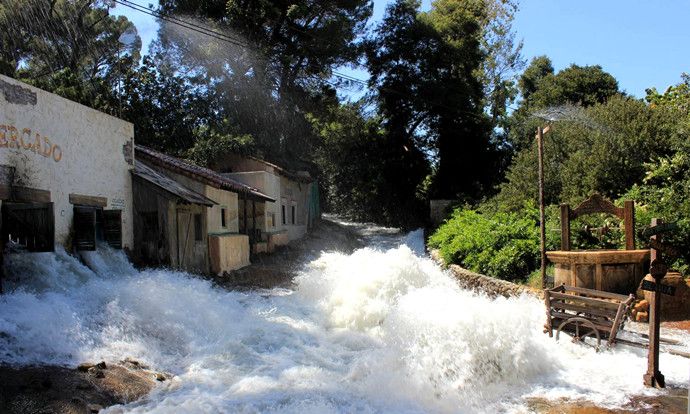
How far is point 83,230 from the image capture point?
441 inches

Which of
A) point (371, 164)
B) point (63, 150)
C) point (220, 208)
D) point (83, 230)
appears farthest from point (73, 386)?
point (371, 164)

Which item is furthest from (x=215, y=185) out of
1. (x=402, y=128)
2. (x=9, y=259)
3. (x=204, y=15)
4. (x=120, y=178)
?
(x=402, y=128)

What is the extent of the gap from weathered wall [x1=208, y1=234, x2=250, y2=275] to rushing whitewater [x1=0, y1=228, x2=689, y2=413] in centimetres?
451

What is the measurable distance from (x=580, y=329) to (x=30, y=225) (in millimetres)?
9449

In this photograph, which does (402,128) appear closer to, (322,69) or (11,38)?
(322,69)

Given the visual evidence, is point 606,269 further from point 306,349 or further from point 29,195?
point 29,195

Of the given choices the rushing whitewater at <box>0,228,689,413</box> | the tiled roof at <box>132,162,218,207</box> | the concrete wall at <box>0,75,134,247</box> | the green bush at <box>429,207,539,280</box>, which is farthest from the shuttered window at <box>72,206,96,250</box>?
the green bush at <box>429,207,539,280</box>

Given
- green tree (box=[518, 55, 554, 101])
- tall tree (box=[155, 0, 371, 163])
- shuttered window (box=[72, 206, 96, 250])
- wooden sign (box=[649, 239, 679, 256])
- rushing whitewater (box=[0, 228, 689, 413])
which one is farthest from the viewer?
green tree (box=[518, 55, 554, 101])

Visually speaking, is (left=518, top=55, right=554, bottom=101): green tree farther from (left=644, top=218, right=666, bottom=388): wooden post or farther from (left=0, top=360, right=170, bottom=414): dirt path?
(left=0, top=360, right=170, bottom=414): dirt path

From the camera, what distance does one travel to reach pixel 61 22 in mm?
31688

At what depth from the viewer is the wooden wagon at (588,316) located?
26.0 feet

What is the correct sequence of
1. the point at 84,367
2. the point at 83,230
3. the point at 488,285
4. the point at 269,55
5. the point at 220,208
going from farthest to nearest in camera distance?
1. the point at 269,55
2. the point at 220,208
3. the point at 488,285
4. the point at 83,230
5. the point at 84,367

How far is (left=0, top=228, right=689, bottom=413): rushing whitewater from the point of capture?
686cm

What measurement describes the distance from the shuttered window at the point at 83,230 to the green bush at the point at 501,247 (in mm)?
9128
